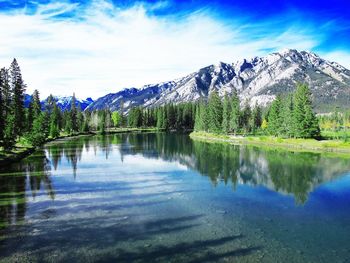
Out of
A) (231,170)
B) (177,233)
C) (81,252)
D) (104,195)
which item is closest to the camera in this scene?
(81,252)

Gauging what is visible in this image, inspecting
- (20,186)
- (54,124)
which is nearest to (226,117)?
(54,124)

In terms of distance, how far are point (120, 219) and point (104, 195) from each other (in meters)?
8.70

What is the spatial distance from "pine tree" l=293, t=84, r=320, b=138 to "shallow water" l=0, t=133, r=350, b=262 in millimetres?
49496

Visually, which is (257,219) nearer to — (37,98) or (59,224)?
→ (59,224)

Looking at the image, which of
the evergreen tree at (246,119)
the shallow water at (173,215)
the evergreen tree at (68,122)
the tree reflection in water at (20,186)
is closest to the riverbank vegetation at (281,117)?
the evergreen tree at (246,119)

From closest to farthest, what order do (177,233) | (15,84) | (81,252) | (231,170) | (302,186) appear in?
(81,252) < (177,233) < (302,186) < (231,170) < (15,84)

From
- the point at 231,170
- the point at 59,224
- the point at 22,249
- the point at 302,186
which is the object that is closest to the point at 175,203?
the point at 59,224

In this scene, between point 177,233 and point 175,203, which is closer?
point 177,233

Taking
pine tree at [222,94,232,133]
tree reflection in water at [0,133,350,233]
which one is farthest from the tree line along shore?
tree reflection in water at [0,133,350,233]

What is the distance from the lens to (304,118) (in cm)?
9794

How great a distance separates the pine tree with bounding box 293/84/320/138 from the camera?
97.8 meters

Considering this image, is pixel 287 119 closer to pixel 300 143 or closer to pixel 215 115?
pixel 300 143

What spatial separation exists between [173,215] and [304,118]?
8149cm

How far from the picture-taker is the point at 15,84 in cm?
8188
